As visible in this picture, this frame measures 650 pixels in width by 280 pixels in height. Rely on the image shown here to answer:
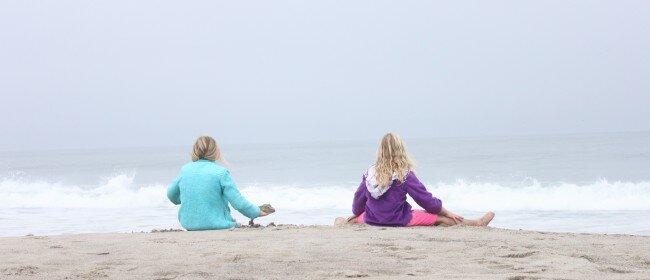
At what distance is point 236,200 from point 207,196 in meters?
0.29

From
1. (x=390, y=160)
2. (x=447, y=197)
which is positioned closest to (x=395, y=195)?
(x=390, y=160)

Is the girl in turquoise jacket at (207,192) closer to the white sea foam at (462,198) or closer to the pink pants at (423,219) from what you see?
the pink pants at (423,219)

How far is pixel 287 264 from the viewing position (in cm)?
502

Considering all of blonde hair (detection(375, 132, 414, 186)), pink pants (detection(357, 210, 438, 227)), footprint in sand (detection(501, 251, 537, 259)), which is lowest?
footprint in sand (detection(501, 251, 537, 259))

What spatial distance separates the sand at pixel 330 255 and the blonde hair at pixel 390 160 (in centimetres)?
57

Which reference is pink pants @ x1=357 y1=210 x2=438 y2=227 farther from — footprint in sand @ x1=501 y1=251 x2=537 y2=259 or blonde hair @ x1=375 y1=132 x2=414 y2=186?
footprint in sand @ x1=501 y1=251 x2=537 y2=259

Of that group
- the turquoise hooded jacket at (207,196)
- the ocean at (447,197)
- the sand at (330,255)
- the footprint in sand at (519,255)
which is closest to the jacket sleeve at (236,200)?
the turquoise hooded jacket at (207,196)

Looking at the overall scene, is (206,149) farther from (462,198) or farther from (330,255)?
(462,198)

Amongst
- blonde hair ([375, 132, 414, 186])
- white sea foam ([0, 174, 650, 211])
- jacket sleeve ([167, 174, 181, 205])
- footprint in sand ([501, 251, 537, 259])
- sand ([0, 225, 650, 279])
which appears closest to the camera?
sand ([0, 225, 650, 279])

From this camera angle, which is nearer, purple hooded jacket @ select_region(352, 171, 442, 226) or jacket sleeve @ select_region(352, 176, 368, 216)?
purple hooded jacket @ select_region(352, 171, 442, 226)

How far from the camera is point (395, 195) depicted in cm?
738

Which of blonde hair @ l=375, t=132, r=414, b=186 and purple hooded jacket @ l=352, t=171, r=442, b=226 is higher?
blonde hair @ l=375, t=132, r=414, b=186

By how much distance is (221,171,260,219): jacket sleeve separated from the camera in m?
7.26

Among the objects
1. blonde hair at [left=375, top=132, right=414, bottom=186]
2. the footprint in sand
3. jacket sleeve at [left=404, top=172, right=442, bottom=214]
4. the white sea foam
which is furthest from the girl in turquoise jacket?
the white sea foam
